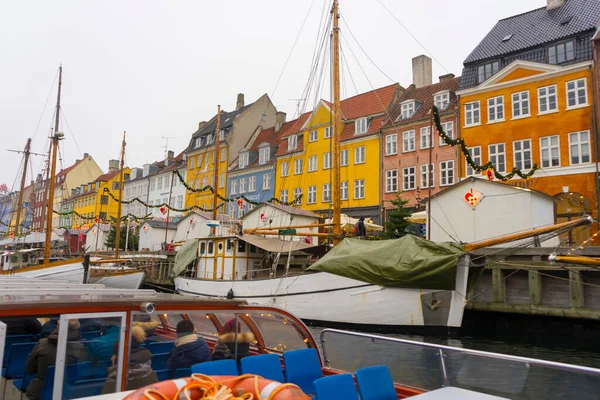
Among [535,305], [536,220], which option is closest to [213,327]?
[535,305]

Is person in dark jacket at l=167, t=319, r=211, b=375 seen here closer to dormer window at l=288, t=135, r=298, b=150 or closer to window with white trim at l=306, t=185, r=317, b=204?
window with white trim at l=306, t=185, r=317, b=204

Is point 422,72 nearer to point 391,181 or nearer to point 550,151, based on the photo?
point 391,181

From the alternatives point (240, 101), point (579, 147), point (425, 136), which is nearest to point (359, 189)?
point (425, 136)

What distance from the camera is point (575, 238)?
20.4 m

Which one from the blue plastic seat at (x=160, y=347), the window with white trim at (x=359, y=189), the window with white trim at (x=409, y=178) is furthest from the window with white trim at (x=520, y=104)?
the blue plastic seat at (x=160, y=347)

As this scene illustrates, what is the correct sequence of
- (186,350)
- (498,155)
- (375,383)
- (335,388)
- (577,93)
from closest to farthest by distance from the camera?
(335,388) → (375,383) → (186,350) → (577,93) → (498,155)

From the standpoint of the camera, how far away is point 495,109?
27.5 metres

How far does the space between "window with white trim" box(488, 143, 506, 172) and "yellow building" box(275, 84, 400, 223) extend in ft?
26.6

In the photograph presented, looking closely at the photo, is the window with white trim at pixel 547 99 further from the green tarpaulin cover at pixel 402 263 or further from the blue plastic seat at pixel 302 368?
the blue plastic seat at pixel 302 368

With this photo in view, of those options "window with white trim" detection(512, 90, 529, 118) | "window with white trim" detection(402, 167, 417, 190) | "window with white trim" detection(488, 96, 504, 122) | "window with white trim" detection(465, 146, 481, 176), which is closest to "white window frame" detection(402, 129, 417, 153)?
"window with white trim" detection(402, 167, 417, 190)

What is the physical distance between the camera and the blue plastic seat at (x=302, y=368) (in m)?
5.04

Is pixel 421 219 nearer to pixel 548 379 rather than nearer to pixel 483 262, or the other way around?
pixel 483 262

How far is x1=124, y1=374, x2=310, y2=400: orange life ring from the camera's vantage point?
111 inches

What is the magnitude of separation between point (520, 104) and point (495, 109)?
140 cm
